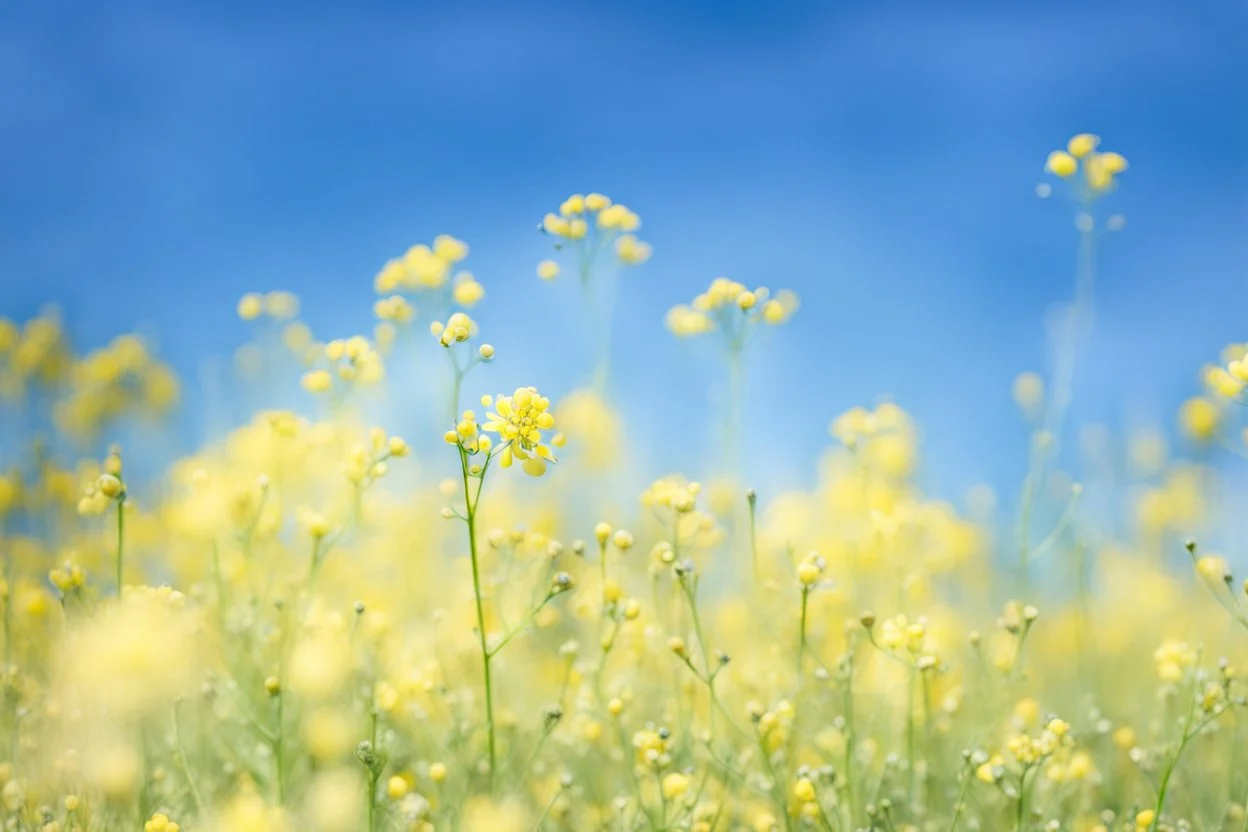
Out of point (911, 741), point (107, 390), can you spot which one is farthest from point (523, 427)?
point (107, 390)

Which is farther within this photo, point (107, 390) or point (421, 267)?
point (107, 390)

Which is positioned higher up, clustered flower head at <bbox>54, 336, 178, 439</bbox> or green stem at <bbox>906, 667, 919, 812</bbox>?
clustered flower head at <bbox>54, 336, 178, 439</bbox>

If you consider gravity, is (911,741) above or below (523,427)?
below

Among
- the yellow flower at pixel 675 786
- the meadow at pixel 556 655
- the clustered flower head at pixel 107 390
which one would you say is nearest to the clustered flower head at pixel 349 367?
the meadow at pixel 556 655

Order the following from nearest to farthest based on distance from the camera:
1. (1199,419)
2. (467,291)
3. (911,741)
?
(911,741) < (467,291) < (1199,419)

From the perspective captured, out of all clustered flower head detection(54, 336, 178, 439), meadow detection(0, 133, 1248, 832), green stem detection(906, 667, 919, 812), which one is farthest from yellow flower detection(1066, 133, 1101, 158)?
clustered flower head detection(54, 336, 178, 439)

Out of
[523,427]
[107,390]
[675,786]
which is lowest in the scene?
[675,786]

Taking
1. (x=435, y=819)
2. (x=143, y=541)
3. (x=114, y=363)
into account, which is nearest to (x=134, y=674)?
(x=435, y=819)

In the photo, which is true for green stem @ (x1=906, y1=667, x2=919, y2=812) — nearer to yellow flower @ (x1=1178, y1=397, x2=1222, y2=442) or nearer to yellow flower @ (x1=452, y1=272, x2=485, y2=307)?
yellow flower @ (x1=452, y1=272, x2=485, y2=307)

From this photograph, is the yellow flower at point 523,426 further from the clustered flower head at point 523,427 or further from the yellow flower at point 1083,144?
the yellow flower at point 1083,144

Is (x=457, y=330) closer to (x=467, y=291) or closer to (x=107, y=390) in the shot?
(x=467, y=291)

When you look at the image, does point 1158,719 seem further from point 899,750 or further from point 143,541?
point 143,541
